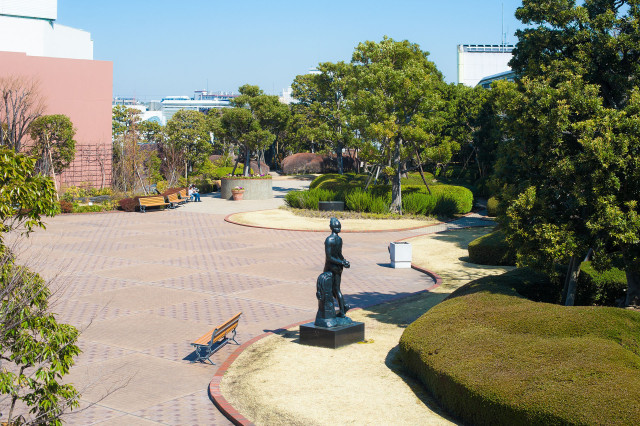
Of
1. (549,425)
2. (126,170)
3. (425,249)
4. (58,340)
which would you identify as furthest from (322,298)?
(126,170)

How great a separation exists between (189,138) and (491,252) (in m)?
31.7

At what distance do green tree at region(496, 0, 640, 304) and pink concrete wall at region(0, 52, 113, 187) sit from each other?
107ft

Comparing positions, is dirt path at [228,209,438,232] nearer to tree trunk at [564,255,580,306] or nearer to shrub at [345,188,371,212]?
shrub at [345,188,371,212]

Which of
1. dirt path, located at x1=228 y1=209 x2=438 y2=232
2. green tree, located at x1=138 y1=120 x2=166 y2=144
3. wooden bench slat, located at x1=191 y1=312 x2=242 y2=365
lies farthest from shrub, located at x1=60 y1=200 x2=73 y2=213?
green tree, located at x1=138 y1=120 x2=166 y2=144

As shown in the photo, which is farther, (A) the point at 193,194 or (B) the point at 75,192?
(A) the point at 193,194

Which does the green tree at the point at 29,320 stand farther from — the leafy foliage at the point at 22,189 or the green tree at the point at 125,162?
the green tree at the point at 125,162

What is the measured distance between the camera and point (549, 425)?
6.69 metres

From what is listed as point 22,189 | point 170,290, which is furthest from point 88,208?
point 22,189

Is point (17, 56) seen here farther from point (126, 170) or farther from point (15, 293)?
point (15, 293)

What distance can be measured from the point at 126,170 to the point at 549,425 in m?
34.7

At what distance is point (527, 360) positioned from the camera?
8000 millimetres

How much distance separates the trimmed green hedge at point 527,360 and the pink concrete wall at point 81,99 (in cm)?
3365

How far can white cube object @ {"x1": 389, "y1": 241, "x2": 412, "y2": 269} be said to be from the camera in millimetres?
18828

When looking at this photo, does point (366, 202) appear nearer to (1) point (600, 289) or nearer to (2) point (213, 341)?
(1) point (600, 289)
